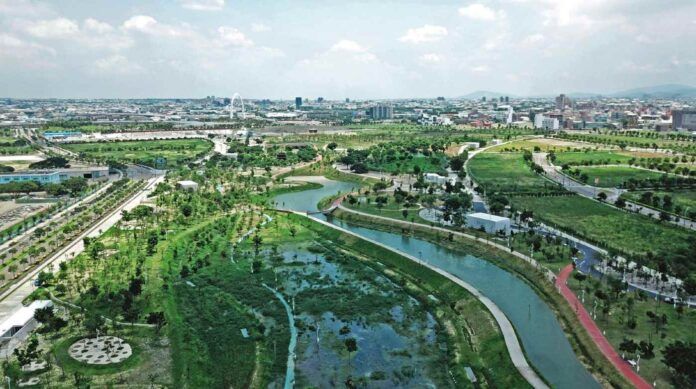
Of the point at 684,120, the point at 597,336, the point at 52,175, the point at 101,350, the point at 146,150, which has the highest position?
the point at 684,120

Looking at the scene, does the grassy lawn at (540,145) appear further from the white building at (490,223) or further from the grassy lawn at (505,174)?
the white building at (490,223)

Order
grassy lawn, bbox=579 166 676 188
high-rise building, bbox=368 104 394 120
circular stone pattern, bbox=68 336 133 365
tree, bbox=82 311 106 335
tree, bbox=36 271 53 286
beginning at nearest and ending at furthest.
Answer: circular stone pattern, bbox=68 336 133 365 → tree, bbox=82 311 106 335 → tree, bbox=36 271 53 286 → grassy lawn, bbox=579 166 676 188 → high-rise building, bbox=368 104 394 120

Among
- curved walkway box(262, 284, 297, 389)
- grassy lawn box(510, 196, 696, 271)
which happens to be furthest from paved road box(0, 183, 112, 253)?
grassy lawn box(510, 196, 696, 271)

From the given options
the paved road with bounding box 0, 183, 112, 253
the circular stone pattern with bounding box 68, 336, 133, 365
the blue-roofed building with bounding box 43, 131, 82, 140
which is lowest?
A: the circular stone pattern with bounding box 68, 336, 133, 365

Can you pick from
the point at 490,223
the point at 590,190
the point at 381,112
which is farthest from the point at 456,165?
the point at 381,112

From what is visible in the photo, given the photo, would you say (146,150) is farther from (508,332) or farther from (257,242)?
(508,332)

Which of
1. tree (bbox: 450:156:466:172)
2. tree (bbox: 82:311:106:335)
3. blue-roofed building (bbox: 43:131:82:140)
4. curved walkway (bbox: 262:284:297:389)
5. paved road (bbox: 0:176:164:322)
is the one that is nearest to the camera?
curved walkway (bbox: 262:284:297:389)

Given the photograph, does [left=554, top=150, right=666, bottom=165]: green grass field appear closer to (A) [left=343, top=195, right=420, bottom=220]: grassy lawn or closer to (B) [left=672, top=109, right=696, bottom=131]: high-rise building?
(A) [left=343, top=195, right=420, bottom=220]: grassy lawn
